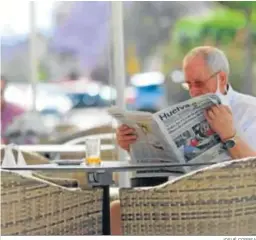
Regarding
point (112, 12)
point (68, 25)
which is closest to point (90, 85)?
point (68, 25)

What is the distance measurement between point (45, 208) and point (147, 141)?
1.72ft

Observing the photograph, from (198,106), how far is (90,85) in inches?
443

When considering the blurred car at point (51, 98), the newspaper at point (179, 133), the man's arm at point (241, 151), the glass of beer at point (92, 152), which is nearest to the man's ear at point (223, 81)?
the newspaper at point (179, 133)

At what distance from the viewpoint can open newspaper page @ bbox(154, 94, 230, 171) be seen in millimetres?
2557

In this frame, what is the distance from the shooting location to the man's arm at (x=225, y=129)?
2.62 m

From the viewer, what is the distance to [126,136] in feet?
9.59

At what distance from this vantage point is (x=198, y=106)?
102 inches

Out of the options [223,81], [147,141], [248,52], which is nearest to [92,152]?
[147,141]

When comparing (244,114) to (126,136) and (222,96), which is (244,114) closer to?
(222,96)

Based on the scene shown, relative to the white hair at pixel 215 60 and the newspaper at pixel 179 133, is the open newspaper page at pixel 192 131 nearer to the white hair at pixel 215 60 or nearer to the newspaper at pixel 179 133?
the newspaper at pixel 179 133

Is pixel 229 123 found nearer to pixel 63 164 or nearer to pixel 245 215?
pixel 245 215

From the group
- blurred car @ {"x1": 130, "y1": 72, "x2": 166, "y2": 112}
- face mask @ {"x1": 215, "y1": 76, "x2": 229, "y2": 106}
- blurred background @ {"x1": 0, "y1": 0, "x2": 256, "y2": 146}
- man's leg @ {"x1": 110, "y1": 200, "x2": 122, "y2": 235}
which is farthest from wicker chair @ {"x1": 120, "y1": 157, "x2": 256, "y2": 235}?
blurred car @ {"x1": 130, "y1": 72, "x2": 166, "y2": 112}

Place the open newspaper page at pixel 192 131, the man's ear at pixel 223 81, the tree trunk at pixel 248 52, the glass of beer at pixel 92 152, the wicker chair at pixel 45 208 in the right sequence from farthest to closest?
the tree trunk at pixel 248 52
the man's ear at pixel 223 81
the glass of beer at pixel 92 152
the open newspaper page at pixel 192 131
the wicker chair at pixel 45 208

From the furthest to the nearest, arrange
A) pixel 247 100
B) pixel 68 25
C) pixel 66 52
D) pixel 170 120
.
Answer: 1. pixel 66 52
2. pixel 68 25
3. pixel 247 100
4. pixel 170 120
